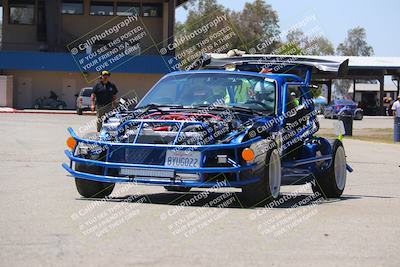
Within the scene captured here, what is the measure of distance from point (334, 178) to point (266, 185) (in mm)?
2110

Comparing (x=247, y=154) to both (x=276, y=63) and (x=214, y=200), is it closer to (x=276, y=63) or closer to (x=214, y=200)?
(x=214, y=200)

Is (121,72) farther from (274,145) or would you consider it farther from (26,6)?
(274,145)

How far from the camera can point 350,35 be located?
14188 centimetres

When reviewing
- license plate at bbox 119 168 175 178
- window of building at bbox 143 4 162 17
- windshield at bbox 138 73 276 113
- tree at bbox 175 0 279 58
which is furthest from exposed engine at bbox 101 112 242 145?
tree at bbox 175 0 279 58

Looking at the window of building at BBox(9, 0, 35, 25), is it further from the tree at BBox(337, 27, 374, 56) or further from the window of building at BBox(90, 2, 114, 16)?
the tree at BBox(337, 27, 374, 56)

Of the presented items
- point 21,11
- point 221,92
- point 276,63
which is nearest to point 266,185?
point 221,92

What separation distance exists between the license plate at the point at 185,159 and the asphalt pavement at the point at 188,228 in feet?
1.57

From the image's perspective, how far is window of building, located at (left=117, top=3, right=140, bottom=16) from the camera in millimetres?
65250

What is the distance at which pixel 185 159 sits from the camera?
9008 mm

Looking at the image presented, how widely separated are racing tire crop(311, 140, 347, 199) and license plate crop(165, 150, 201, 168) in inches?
99.5

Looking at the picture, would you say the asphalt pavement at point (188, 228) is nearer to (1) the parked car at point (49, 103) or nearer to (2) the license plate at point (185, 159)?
(2) the license plate at point (185, 159)

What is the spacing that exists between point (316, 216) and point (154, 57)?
5123cm

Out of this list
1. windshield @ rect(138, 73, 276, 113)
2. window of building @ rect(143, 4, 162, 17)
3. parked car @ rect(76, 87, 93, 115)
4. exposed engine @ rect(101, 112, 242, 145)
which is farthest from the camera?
window of building @ rect(143, 4, 162, 17)

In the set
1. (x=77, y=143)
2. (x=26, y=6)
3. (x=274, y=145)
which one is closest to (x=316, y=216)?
(x=274, y=145)
